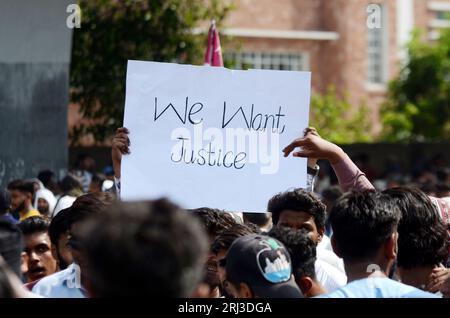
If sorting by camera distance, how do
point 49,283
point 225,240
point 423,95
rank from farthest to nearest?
1. point 423,95
2. point 225,240
3. point 49,283

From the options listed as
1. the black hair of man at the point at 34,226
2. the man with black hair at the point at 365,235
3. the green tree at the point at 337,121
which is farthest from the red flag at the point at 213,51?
the green tree at the point at 337,121

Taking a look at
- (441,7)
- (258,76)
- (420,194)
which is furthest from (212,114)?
(441,7)

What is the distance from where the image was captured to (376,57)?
34750 mm

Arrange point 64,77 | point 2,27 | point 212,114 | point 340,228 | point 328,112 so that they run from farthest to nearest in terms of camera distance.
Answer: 1. point 328,112
2. point 64,77
3. point 2,27
4. point 212,114
5. point 340,228

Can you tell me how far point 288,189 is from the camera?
5406mm

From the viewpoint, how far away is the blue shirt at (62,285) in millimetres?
4223

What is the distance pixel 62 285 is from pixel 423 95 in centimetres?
2536

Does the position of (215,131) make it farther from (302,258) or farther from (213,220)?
(302,258)

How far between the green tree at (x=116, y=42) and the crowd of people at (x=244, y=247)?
9.66 m

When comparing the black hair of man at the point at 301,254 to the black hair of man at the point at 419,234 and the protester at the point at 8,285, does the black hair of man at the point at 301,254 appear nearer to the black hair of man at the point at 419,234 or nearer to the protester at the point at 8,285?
the black hair of man at the point at 419,234

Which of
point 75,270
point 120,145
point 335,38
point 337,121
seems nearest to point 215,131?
point 120,145
